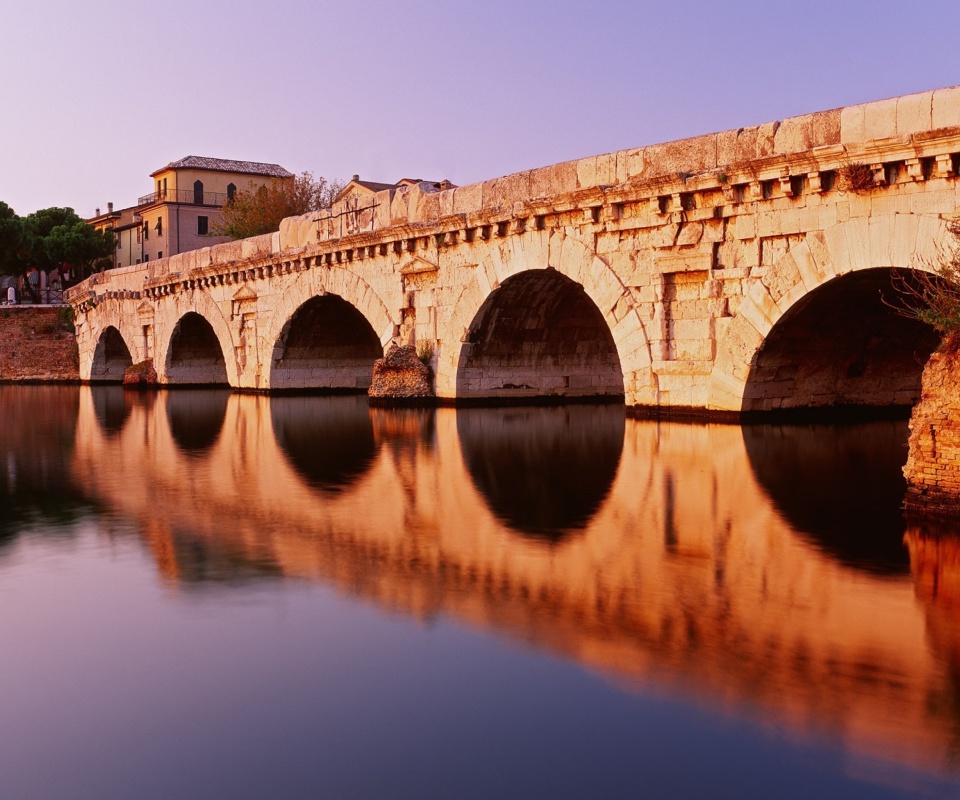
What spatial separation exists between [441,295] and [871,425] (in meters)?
7.01

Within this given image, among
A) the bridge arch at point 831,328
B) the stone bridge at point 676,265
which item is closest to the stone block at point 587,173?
the stone bridge at point 676,265

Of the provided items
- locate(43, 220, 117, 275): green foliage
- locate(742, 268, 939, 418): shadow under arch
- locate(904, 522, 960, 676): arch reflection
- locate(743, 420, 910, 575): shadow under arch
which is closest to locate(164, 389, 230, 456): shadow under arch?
locate(743, 420, 910, 575): shadow under arch

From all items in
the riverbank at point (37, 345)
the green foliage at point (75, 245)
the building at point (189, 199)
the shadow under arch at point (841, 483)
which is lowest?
the shadow under arch at point (841, 483)

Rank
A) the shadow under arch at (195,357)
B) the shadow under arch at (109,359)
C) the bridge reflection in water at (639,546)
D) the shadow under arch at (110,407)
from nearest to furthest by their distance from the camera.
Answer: the bridge reflection in water at (639,546) < the shadow under arch at (110,407) < the shadow under arch at (195,357) < the shadow under arch at (109,359)

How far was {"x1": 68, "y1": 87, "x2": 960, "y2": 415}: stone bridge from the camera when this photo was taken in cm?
1043

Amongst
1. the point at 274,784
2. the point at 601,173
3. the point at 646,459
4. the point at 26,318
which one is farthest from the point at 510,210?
the point at 26,318

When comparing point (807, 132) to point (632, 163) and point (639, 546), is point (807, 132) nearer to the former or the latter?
point (632, 163)

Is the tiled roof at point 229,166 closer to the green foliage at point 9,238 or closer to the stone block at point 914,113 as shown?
the green foliage at point 9,238

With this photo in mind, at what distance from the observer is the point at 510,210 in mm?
15172

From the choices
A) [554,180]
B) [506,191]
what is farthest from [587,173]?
[506,191]

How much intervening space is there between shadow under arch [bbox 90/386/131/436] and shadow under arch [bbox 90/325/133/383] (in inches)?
85.3

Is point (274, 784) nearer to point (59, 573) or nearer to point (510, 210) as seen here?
point (59, 573)

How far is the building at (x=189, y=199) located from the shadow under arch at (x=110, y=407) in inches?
1039

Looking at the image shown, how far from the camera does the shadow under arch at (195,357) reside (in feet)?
94.1
